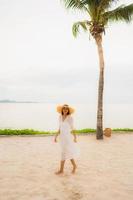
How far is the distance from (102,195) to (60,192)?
0.91m

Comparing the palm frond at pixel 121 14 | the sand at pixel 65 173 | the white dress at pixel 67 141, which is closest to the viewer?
the sand at pixel 65 173

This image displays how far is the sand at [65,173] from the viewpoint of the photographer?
549cm

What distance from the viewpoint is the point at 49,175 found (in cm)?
681

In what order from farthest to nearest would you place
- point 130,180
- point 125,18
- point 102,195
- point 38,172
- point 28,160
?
point 125,18 → point 28,160 → point 38,172 → point 130,180 → point 102,195

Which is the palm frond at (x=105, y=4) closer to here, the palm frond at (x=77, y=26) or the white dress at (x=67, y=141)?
the palm frond at (x=77, y=26)

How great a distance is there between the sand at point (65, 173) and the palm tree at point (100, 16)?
3.66 m

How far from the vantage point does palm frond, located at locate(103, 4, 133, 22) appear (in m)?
12.9

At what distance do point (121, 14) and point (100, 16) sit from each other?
1.07 metres

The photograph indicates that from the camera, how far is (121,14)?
12984 millimetres

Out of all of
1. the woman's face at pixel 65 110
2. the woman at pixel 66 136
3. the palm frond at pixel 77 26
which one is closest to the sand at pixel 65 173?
the woman at pixel 66 136

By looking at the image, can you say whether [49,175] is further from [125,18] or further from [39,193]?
[125,18]

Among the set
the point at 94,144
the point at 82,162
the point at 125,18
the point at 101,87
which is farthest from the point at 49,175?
the point at 125,18

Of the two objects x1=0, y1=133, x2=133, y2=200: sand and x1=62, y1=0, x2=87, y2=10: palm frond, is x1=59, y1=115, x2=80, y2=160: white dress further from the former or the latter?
x1=62, y1=0, x2=87, y2=10: palm frond

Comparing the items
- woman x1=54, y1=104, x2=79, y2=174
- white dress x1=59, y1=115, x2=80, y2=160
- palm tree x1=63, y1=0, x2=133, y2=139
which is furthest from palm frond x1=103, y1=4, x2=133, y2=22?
white dress x1=59, y1=115, x2=80, y2=160
